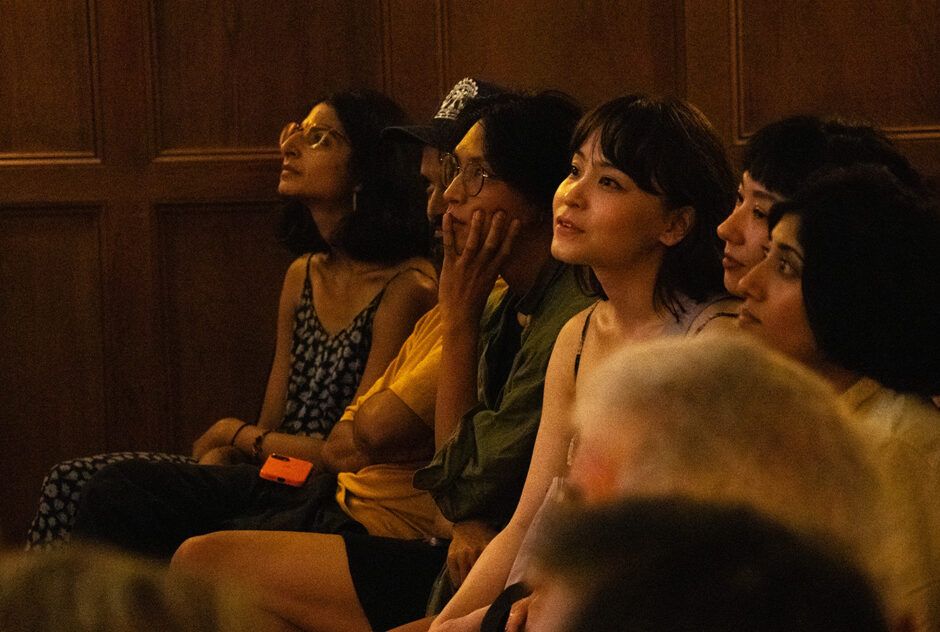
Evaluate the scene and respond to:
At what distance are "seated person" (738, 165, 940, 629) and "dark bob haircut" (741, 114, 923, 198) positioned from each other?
220 mm

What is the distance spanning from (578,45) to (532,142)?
3.14 ft

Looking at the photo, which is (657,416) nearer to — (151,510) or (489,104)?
(489,104)

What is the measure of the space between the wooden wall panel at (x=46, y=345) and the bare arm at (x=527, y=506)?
1.92 metres

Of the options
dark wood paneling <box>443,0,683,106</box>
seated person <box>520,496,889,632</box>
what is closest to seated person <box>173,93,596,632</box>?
dark wood paneling <box>443,0,683,106</box>

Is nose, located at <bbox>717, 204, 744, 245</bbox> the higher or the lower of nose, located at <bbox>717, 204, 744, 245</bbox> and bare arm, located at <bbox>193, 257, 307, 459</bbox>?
the higher

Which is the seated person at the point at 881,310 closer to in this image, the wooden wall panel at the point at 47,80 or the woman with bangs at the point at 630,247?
the woman with bangs at the point at 630,247

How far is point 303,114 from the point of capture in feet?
12.0

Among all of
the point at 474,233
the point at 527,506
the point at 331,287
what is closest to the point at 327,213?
the point at 331,287

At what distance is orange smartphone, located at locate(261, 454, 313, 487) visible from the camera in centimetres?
288

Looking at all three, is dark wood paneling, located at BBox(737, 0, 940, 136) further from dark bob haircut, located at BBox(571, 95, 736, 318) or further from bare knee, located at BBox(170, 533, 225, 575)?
bare knee, located at BBox(170, 533, 225, 575)

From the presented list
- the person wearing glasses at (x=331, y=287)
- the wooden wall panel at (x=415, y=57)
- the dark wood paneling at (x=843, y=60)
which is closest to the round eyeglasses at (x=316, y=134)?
the person wearing glasses at (x=331, y=287)

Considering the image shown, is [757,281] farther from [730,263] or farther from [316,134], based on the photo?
[316,134]

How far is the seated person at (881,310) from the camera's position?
5.21 feet

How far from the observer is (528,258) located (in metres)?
2.61
